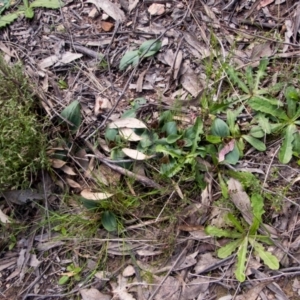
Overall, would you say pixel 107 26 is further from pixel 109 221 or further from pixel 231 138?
pixel 109 221

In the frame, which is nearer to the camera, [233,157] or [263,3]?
[233,157]

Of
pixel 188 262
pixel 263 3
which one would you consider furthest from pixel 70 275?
pixel 263 3

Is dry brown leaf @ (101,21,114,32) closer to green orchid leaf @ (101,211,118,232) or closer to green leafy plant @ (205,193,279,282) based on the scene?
green orchid leaf @ (101,211,118,232)

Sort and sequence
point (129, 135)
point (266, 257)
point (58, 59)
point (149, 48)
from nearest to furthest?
point (266, 257) → point (129, 135) → point (149, 48) → point (58, 59)

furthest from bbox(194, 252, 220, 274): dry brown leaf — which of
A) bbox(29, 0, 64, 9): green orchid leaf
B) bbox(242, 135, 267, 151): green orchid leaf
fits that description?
bbox(29, 0, 64, 9): green orchid leaf

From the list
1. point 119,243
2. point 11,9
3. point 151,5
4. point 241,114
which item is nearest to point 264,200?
point 241,114

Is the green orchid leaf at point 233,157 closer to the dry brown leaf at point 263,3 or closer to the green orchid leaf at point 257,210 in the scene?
the green orchid leaf at point 257,210
